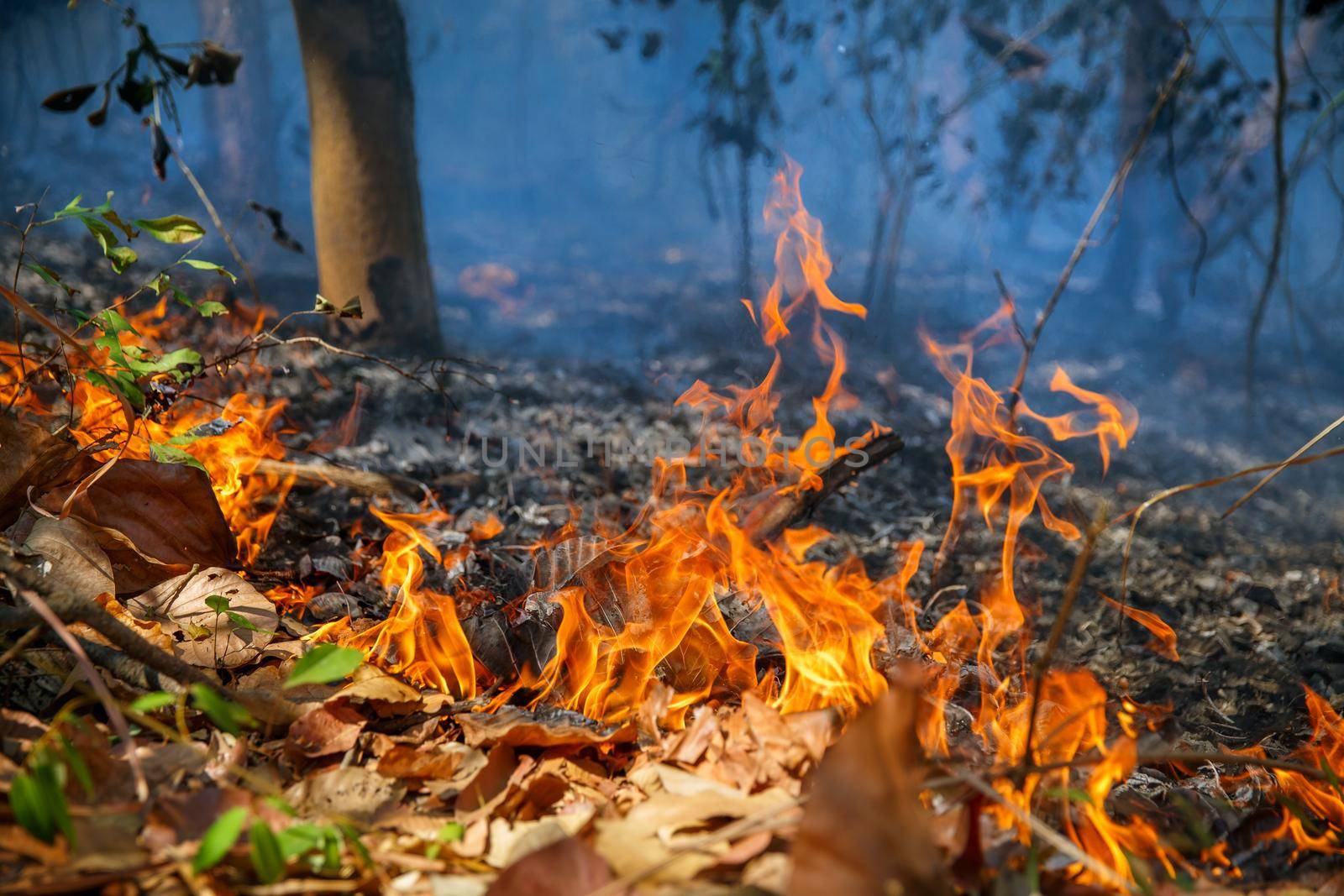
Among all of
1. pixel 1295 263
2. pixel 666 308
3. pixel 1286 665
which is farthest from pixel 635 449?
pixel 1295 263

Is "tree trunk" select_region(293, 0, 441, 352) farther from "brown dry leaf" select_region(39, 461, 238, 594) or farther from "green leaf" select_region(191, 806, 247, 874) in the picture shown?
"green leaf" select_region(191, 806, 247, 874)

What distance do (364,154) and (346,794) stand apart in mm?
4781

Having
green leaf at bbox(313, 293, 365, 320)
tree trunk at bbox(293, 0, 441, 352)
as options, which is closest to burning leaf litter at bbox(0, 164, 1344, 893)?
green leaf at bbox(313, 293, 365, 320)

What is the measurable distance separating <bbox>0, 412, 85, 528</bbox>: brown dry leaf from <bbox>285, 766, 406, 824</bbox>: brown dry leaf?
43.3 inches

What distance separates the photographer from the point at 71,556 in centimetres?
173

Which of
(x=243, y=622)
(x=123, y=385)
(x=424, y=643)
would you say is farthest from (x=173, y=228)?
(x=424, y=643)

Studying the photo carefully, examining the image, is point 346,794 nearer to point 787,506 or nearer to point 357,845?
point 357,845

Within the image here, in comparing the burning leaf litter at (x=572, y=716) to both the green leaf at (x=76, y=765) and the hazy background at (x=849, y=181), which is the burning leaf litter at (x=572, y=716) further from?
the hazy background at (x=849, y=181)

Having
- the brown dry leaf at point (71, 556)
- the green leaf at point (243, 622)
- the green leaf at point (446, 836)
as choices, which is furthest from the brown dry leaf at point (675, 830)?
the brown dry leaf at point (71, 556)

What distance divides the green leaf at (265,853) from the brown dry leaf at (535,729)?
54 cm

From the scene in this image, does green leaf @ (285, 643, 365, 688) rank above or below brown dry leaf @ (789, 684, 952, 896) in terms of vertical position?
above

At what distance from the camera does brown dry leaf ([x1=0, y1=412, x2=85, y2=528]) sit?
1780mm

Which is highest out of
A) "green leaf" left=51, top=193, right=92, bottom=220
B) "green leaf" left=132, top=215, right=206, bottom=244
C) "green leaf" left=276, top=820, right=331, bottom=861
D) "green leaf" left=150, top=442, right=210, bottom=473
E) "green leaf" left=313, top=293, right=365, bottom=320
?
"green leaf" left=51, top=193, right=92, bottom=220

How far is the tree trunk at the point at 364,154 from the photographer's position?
4918 millimetres
